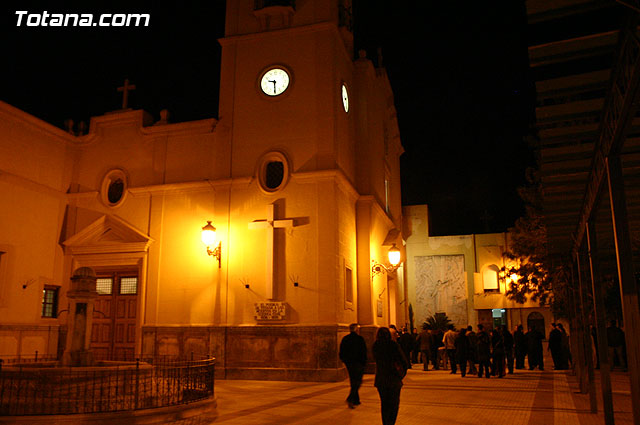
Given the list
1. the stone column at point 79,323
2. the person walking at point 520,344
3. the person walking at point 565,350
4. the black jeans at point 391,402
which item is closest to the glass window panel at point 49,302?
the stone column at point 79,323

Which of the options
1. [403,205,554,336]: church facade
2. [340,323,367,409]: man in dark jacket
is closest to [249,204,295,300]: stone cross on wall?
[340,323,367,409]: man in dark jacket

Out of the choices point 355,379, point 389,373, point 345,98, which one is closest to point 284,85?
point 345,98

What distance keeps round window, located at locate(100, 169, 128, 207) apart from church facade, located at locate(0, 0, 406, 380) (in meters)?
0.06

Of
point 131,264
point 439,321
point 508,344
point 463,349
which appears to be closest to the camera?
point 463,349

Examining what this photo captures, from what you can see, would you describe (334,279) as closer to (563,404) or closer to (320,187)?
(320,187)

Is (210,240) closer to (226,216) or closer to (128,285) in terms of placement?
(226,216)

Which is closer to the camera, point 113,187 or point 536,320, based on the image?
point 113,187

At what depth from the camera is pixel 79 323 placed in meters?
12.5

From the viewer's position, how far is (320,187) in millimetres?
18969

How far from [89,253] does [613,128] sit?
757 inches

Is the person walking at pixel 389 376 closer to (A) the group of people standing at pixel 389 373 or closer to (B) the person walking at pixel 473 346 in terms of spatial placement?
(A) the group of people standing at pixel 389 373

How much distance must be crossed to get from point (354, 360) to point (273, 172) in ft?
29.7

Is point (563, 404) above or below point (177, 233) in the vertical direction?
below

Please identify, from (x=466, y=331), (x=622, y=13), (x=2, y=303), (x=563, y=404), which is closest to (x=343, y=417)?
(x=563, y=404)
